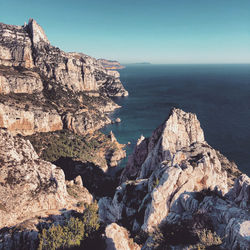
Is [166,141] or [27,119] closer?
[166,141]

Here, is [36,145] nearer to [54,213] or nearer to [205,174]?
[54,213]

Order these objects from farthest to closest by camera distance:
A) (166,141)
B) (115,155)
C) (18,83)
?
(18,83) → (115,155) → (166,141)

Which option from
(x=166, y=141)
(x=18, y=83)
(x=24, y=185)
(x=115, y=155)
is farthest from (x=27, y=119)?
(x=166, y=141)

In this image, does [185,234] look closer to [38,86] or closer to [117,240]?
[117,240]

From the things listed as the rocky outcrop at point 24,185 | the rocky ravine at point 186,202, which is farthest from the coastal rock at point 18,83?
the rocky ravine at point 186,202

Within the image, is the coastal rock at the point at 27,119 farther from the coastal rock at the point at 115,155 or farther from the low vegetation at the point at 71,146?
the coastal rock at the point at 115,155

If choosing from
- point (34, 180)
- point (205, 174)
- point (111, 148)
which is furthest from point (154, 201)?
point (111, 148)
